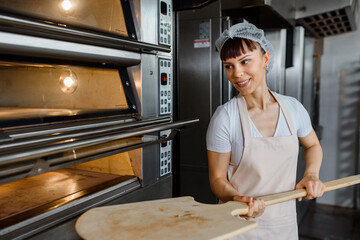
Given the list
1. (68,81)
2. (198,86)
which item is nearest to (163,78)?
(68,81)

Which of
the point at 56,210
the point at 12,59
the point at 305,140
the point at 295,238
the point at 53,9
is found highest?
the point at 53,9

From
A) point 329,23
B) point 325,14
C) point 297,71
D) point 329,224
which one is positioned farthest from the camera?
point 329,224

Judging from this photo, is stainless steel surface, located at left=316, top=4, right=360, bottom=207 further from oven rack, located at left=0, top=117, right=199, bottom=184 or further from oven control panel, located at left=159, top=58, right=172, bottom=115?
oven rack, located at left=0, top=117, right=199, bottom=184

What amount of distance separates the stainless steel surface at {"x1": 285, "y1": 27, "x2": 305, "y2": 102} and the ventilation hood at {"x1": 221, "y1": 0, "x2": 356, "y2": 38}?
115 millimetres

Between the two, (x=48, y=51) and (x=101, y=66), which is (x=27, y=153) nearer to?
(x=48, y=51)

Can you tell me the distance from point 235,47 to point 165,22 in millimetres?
457

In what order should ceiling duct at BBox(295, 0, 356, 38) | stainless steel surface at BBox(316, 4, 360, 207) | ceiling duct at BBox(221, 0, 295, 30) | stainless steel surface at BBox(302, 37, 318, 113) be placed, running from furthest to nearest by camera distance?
stainless steel surface at BBox(316, 4, 360, 207), stainless steel surface at BBox(302, 37, 318, 113), ceiling duct at BBox(295, 0, 356, 38), ceiling duct at BBox(221, 0, 295, 30)

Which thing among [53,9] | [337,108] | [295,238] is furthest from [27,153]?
[337,108]

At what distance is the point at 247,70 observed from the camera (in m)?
1.28

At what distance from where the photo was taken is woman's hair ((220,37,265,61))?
4.22 feet

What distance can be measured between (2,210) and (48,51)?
20.5 inches

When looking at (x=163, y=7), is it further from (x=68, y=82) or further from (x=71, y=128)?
(x=71, y=128)

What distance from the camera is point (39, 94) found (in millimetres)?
1146

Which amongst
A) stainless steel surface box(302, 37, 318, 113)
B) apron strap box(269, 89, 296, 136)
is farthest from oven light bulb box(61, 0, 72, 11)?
stainless steel surface box(302, 37, 318, 113)
